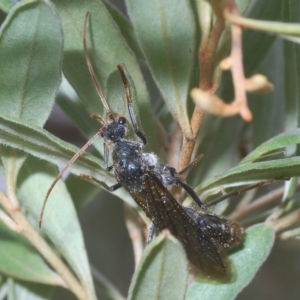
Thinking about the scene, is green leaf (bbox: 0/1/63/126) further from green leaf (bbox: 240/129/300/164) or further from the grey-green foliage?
green leaf (bbox: 240/129/300/164)

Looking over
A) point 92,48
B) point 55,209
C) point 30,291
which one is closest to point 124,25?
Answer: point 92,48

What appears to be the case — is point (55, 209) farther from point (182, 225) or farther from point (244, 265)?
point (244, 265)

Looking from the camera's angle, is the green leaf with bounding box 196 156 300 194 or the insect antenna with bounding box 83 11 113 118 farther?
the insect antenna with bounding box 83 11 113 118

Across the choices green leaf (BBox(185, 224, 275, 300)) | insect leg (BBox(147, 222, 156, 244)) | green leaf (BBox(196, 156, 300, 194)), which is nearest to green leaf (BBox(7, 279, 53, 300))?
insect leg (BBox(147, 222, 156, 244))

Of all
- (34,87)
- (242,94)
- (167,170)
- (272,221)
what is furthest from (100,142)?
(242,94)

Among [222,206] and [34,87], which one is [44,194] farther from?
[222,206]

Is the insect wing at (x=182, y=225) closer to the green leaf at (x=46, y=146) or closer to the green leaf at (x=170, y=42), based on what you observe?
the green leaf at (x=46, y=146)
